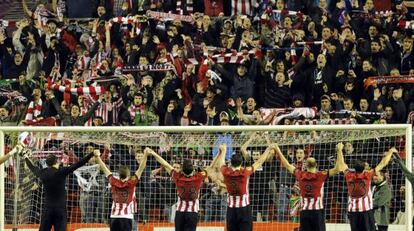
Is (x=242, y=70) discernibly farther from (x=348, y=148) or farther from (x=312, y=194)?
(x=312, y=194)

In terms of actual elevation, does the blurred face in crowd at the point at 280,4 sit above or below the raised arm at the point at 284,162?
above

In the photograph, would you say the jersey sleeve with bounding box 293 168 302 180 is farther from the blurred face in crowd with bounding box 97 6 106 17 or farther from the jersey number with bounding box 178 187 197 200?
the blurred face in crowd with bounding box 97 6 106 17

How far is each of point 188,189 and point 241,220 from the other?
3.38 feet

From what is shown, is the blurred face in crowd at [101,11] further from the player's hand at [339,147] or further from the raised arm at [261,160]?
the player's hand at [339,147]

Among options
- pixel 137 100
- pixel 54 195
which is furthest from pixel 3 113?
pixel 54 195

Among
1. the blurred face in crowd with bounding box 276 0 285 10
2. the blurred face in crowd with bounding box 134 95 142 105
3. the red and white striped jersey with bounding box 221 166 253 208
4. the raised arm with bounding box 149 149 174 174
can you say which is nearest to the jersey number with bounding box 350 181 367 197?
the red and white striped jersey with bounding box 221 166 253 208

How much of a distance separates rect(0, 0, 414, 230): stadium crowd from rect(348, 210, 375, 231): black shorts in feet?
4.69

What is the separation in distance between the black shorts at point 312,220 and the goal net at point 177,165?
1212 mm

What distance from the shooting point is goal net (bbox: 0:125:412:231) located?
24891 millimetres

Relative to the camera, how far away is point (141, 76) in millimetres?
29172

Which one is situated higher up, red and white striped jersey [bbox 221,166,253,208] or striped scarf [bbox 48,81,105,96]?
striped scarf [bbox 48,81,105,96]

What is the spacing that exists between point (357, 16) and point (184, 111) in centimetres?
415

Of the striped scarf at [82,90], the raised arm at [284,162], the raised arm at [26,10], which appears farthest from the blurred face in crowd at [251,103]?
the raised arm at [26,10]

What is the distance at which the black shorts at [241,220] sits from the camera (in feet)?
76.9
